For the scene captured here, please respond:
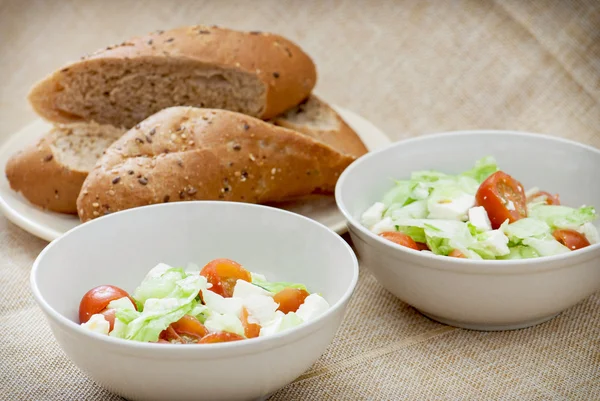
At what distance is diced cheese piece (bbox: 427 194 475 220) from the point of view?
244 cm

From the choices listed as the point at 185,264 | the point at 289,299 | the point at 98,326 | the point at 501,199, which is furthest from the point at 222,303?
the point at 501,199

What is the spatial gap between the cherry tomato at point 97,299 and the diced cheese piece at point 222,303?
22cm

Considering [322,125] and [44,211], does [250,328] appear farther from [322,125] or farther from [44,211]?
[322,125]

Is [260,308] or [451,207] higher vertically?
[451,207]

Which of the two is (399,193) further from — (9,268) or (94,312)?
(9,268)

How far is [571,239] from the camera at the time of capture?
238 cm

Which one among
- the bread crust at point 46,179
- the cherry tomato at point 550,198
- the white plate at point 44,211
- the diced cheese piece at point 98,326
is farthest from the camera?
the bread crust at point 46,179

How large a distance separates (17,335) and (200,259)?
565mm

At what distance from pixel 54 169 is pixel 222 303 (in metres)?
1.25

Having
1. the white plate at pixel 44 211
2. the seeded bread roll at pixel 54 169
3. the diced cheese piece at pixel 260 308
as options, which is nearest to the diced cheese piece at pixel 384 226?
the white plate at pixel 44 211

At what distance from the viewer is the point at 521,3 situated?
3787 mm

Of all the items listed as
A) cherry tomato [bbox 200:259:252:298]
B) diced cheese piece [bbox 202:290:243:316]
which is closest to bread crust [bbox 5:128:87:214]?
cherry tomato [bbox 200:259:252:298]

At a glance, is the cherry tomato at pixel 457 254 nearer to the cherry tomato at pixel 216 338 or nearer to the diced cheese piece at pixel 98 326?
the cherry tomato at pixel 216 338

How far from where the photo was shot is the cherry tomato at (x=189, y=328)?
6.28 feet
